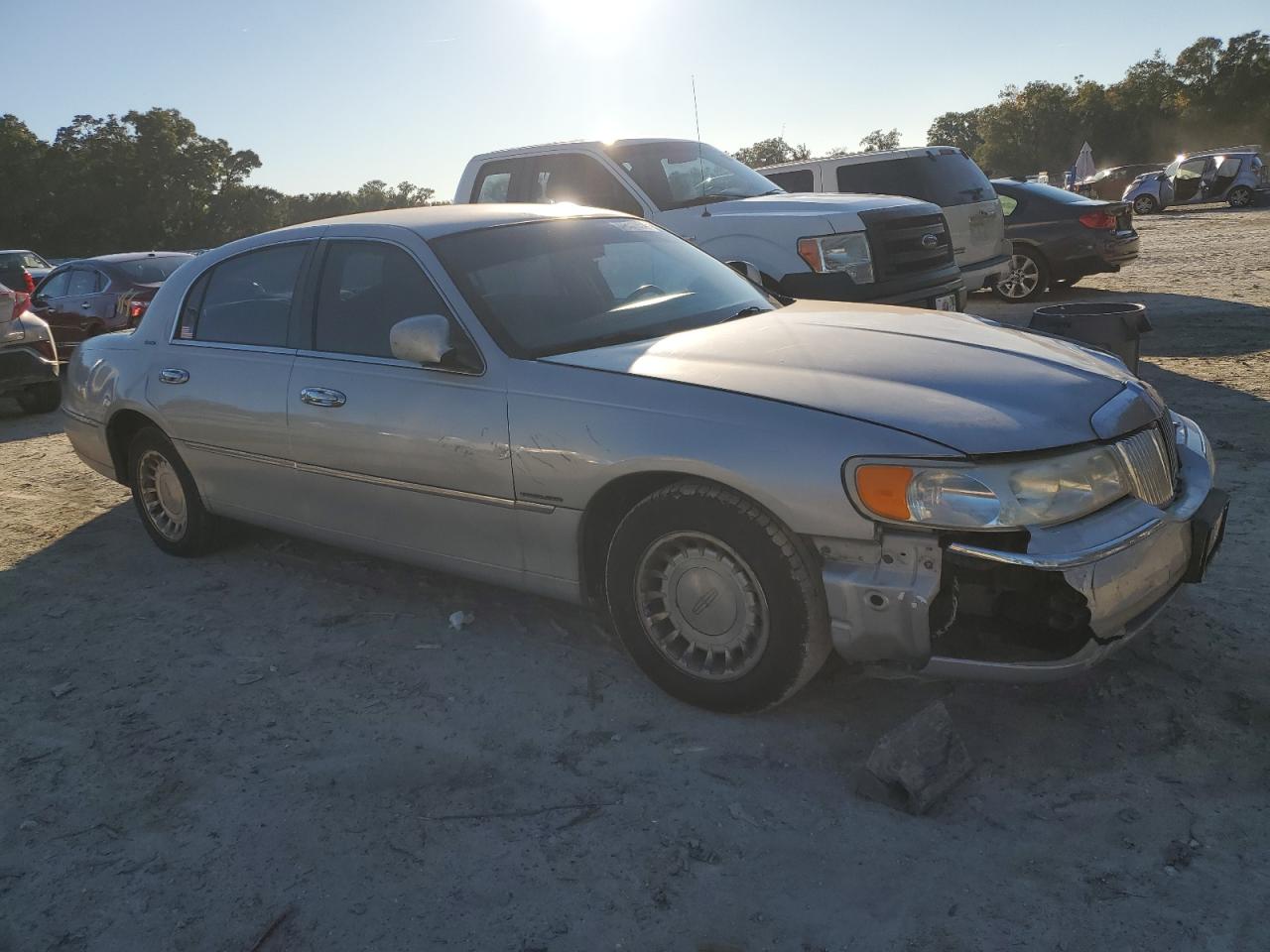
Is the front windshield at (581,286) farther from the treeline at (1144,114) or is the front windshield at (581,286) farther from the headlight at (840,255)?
the treeline at (1144,114)

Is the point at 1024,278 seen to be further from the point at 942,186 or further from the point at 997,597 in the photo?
the point at 997,597

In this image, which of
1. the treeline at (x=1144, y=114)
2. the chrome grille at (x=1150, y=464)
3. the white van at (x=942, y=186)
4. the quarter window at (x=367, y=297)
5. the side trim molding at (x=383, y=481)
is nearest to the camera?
the chrome grille at (x=1150, y=464)

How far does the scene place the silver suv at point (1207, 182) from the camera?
30.5m

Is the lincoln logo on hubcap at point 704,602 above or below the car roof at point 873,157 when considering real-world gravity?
below

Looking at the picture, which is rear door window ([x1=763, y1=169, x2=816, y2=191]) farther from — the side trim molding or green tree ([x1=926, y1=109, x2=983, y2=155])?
green tree ([x1=926, y1=109, x2=983, y2=155])

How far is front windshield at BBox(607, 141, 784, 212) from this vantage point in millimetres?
8305

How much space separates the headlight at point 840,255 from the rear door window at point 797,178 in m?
4.07

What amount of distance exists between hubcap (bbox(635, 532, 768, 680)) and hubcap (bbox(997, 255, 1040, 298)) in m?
10.4

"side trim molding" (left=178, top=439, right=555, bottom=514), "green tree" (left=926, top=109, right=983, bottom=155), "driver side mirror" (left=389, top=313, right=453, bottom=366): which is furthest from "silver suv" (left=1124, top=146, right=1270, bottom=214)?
"green tree" (left=926, top=109, right=983, bottom=155)

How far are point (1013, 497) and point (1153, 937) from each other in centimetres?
110

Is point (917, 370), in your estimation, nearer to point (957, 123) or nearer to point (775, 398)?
point (775, 398)

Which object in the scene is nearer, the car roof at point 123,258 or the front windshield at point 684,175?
the front windshield at point 684,175

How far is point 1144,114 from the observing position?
71.2 meters

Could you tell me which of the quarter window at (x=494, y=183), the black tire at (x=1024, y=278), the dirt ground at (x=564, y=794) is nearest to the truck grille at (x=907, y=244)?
the quarter window at (x=494, y=183)
